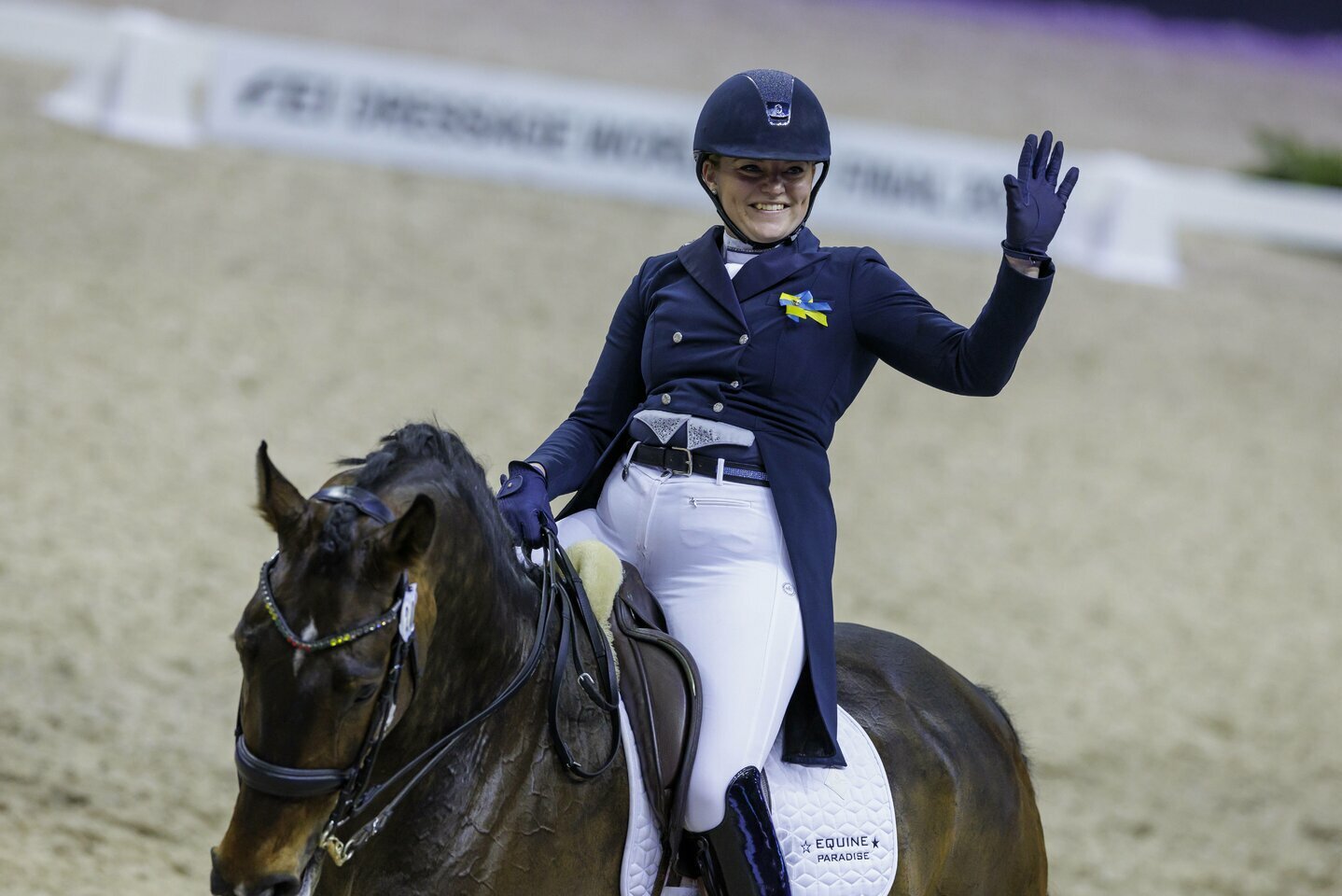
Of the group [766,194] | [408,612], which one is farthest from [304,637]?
[766,194]

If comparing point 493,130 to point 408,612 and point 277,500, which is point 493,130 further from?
point 408,612

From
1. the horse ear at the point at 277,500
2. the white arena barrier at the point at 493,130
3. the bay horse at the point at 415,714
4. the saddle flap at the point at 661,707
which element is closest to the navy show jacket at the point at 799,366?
the saddle flap at the point at 661,707

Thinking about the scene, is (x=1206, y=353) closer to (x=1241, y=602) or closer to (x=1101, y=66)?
(x=1241, y=602)

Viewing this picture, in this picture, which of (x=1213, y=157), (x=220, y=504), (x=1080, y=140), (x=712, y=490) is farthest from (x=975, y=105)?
(x=712, y=490)

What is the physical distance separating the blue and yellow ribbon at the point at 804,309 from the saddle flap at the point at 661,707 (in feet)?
2.08

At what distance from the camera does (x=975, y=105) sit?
1673cm

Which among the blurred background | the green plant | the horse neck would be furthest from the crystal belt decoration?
the green plant

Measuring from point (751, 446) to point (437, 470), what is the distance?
67 centimetres

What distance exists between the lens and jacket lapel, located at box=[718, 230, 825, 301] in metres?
2.83

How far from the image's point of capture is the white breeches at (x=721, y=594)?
2645mm

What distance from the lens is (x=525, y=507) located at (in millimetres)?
2629

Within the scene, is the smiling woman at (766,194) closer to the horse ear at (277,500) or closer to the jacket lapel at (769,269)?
the jacket lapel at (769,269)

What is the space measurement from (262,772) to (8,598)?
4985mm

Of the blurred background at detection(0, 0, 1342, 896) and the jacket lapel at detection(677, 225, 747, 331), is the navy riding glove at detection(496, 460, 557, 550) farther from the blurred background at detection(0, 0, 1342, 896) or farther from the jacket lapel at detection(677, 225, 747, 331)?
the blurred background at detection(0, 0, 1342, 896)
